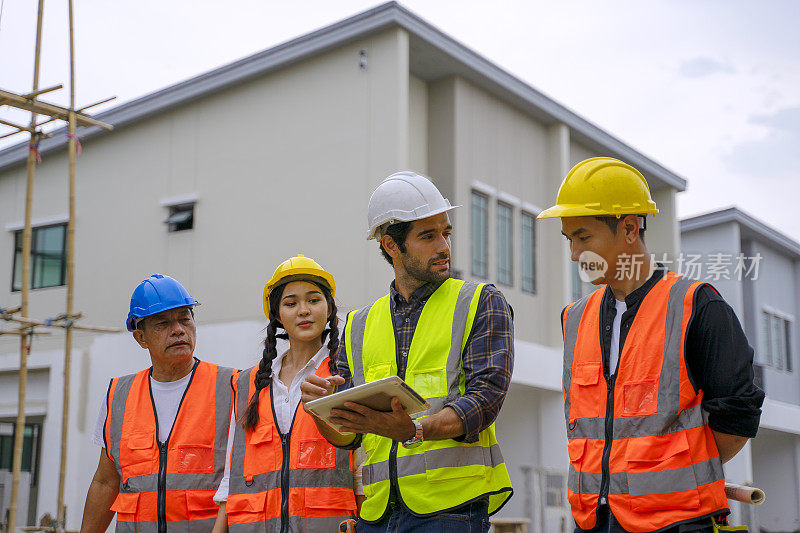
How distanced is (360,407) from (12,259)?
19343 millimetres

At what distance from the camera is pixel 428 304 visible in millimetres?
3682

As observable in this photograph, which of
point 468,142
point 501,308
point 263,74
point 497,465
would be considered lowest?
point 497,465

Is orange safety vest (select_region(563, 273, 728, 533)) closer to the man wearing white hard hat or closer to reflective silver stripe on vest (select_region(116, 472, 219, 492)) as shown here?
the man wearing white hard hat

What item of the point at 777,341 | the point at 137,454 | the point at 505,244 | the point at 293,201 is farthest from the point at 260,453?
the point at 777,341

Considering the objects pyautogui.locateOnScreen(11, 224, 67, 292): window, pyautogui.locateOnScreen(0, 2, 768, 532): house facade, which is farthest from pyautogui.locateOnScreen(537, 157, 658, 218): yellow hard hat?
pyautogui.locateOnScreen(11, 224, 67, 292): window

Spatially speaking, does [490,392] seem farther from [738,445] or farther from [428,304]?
[738,445]

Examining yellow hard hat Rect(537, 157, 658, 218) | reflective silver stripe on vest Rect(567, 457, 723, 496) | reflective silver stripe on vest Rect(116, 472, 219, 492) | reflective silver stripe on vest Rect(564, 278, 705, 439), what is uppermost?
A: yellow hard hat Rect(537, 157, 658, 218)

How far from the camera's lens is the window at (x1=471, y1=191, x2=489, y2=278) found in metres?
17.2

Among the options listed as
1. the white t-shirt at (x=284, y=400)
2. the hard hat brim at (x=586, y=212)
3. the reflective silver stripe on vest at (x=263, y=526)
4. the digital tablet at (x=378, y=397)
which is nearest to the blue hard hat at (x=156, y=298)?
the white t-shirt at (x=284, y=400)

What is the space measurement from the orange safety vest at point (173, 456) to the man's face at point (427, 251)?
66.6 inches

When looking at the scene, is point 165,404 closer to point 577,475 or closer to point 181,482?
point 181,482

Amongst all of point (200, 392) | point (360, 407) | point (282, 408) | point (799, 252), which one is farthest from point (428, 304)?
point (799, 252)

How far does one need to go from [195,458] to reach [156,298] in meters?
0.91

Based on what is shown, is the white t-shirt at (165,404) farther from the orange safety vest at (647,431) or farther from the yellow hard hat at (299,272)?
the orange safety vest at (647,431)
